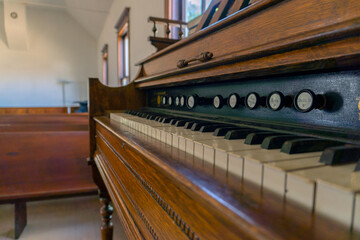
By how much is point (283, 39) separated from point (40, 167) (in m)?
2.12

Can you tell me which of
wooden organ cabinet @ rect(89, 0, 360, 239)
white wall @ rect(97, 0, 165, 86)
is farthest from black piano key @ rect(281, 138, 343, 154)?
white wall @ rect(97, 0, 165, 86)

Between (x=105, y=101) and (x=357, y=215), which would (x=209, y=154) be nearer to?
(x=357, y=215)

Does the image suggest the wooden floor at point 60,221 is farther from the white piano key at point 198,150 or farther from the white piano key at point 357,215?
the white piano key at point 357,215

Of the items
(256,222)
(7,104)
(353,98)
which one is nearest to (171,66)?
(353,98)

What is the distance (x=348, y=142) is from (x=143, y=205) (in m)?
0.59

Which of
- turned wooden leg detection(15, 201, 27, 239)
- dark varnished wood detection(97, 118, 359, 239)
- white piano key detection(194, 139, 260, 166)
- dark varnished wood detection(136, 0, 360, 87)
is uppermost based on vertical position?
dark varnished wood detection(136, 0, 360, 87)

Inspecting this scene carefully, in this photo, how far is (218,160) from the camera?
1.57 feet

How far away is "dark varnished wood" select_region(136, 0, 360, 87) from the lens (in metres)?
0.46

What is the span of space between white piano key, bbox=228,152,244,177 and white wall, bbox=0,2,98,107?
997 centimetres

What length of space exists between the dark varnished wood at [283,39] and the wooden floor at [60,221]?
5.97ft

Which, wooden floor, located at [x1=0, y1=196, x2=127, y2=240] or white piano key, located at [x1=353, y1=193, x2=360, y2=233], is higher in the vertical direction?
white piano key, located at [x1=353, y1=193, x2=360, y2=233]

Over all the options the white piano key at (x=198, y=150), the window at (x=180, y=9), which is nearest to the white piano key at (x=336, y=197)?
the white piano key at (x=198, y=150)

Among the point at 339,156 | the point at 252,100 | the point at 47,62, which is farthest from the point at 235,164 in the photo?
the point at 47,62

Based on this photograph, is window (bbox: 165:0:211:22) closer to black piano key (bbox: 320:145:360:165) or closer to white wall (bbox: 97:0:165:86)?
white wall (bbox: 97:0:165:86)
